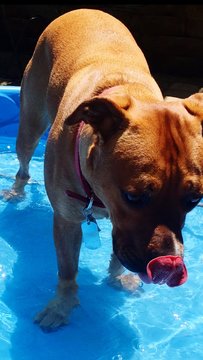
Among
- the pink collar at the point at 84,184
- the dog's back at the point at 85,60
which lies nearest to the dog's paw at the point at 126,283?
the pink collar at the point at 84,184

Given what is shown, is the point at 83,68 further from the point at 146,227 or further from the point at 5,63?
the point at 5,63

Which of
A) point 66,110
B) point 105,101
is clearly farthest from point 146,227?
point 66,110

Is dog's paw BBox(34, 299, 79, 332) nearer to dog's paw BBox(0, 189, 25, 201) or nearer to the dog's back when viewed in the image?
the dog's back

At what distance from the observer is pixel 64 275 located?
137 inches

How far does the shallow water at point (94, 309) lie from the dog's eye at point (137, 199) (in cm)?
133

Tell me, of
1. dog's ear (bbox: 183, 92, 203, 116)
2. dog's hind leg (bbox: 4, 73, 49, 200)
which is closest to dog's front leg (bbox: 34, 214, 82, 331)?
dog's ear (bbox: 183, 92, 203, 116)

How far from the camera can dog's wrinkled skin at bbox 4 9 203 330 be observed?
240cm

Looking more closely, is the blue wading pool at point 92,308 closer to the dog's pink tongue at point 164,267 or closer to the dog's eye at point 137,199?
the dog's pink tongue at point 164,267

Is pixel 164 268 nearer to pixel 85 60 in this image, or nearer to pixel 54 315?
pixel 54 315

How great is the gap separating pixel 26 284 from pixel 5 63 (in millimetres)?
4562

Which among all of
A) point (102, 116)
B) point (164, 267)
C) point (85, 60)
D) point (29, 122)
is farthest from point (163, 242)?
point (29, 122)

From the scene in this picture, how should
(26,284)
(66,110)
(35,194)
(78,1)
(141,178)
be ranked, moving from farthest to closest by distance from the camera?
(78,1)
(35,194)
(26,284)
(66,110)
(141,178)

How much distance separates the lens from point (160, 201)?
2.38 metres

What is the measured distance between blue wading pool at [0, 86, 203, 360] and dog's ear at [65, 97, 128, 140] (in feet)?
4.63
